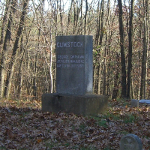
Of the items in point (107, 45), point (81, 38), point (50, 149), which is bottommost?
point (50, 149)

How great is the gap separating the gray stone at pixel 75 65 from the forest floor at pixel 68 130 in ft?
3.60

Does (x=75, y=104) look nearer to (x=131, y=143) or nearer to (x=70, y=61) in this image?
(x=70, y=61)

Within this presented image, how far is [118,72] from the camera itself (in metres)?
26.8

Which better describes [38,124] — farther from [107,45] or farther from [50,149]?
[107,45]

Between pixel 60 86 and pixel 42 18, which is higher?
pixel 42 18

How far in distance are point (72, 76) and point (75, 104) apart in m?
1.04

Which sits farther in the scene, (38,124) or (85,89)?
(85,89)

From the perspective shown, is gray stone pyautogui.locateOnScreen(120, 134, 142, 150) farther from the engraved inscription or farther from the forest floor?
the engraved inscription

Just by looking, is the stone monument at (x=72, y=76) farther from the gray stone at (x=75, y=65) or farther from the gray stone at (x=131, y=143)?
the gray stone at (x=131, y=143)

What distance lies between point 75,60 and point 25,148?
4600mm

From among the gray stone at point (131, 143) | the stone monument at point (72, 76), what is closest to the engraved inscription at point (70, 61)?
the stone monument at point (72, 76)

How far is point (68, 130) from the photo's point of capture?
8.16 m

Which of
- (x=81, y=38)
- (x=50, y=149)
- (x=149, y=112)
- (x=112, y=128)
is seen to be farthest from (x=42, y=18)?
Result: (x=50, y=149)

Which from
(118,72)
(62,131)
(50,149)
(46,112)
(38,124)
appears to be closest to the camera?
(50,149)
